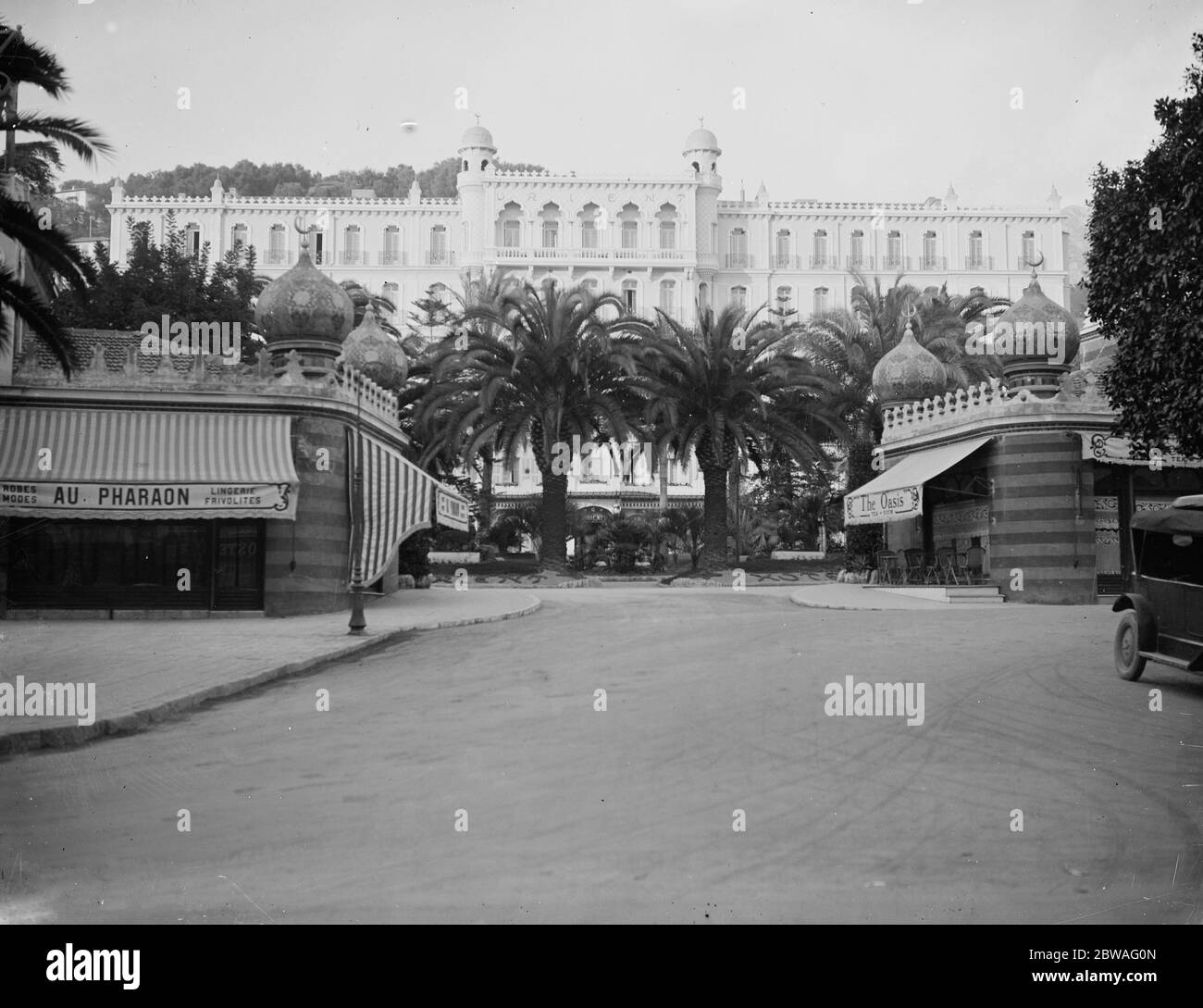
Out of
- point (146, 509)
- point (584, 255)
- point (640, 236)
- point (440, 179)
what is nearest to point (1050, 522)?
point (146, 509)

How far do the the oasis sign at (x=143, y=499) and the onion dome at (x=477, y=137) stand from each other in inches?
2415

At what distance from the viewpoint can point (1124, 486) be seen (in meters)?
25.2

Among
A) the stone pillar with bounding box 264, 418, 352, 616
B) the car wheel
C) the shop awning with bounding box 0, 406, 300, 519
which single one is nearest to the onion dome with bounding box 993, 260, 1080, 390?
the stone pillar with bounding box 264, 418, 352, 616

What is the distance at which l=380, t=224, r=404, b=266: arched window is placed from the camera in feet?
257

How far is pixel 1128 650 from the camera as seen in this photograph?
12133 mm

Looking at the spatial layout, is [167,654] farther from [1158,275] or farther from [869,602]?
[869,602]

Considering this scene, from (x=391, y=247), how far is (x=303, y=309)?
5517 cm

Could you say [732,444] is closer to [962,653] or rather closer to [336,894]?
[962,653]

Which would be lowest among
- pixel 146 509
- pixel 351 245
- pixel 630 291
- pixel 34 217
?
pixel 146 509

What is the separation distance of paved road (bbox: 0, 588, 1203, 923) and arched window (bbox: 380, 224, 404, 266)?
6868 cm

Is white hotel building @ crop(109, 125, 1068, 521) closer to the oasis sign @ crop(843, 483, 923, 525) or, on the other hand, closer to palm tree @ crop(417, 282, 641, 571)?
palm tree @ crop(417, 282, 641, 571)

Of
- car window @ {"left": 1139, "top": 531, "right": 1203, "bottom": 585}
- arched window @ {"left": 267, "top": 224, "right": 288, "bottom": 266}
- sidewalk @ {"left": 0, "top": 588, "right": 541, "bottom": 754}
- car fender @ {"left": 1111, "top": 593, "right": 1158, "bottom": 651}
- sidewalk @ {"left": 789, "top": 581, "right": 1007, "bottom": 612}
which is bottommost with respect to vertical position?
sidewalk @ {"left": 0, "top": 588, "right": 541, "bottom": 754}

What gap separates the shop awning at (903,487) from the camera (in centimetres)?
2580
